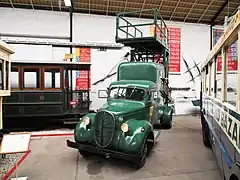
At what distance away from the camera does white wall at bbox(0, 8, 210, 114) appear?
9.56 metres

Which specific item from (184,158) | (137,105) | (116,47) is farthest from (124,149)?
(116,47)

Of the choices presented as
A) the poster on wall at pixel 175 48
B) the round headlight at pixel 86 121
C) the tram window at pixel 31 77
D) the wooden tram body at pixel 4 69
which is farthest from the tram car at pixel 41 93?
the poster on wall at pixel 175 48

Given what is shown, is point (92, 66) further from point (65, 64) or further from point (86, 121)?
point (86, 121)

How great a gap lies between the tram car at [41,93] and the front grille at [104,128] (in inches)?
124

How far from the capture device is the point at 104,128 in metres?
4.05

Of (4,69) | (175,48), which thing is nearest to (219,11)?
(175,48)

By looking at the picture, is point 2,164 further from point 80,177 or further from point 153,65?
point 153,65

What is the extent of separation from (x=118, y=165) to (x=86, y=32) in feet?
25.6

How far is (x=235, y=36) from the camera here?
2090 mm

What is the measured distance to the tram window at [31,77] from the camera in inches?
267

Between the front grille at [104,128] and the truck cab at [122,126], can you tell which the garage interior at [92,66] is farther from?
the front grille at [104,128]

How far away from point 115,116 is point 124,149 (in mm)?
655

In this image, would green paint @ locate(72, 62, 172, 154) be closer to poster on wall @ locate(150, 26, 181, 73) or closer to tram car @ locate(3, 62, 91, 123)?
tram car @ locate(3, 62, 91, 123)

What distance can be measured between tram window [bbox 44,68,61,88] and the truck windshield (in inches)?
102
